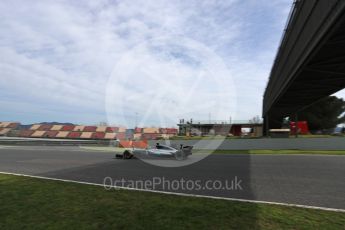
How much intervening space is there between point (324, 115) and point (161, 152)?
64564 mm

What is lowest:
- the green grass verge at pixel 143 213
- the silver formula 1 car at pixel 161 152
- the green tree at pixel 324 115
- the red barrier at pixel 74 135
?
the green grass verge at pixel 143 213

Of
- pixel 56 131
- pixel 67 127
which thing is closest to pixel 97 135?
pixel 67 127

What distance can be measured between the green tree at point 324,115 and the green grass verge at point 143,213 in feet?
236

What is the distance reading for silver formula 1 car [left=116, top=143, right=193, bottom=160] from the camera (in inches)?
760

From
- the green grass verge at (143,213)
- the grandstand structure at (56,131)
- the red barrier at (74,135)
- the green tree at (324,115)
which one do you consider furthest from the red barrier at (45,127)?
the green grass verge at (143,213)

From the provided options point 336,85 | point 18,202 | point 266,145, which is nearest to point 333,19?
point 18,202

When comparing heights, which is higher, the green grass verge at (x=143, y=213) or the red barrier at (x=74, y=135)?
the red barrier at (x=74, y=135)

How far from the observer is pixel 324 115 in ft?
241

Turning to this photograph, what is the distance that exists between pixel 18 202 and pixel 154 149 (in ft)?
42.5

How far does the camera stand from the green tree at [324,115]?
72.2 meters

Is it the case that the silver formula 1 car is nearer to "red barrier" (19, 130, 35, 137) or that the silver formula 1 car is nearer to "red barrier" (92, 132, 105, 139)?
"red barrier" (92, 132, 105, 139)

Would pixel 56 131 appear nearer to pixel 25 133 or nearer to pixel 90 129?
pixel 25 133

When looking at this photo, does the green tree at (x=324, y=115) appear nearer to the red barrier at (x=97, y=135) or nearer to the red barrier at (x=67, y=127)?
the red barrier at (x=97, y=135)

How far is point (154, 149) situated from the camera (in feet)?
65.9
